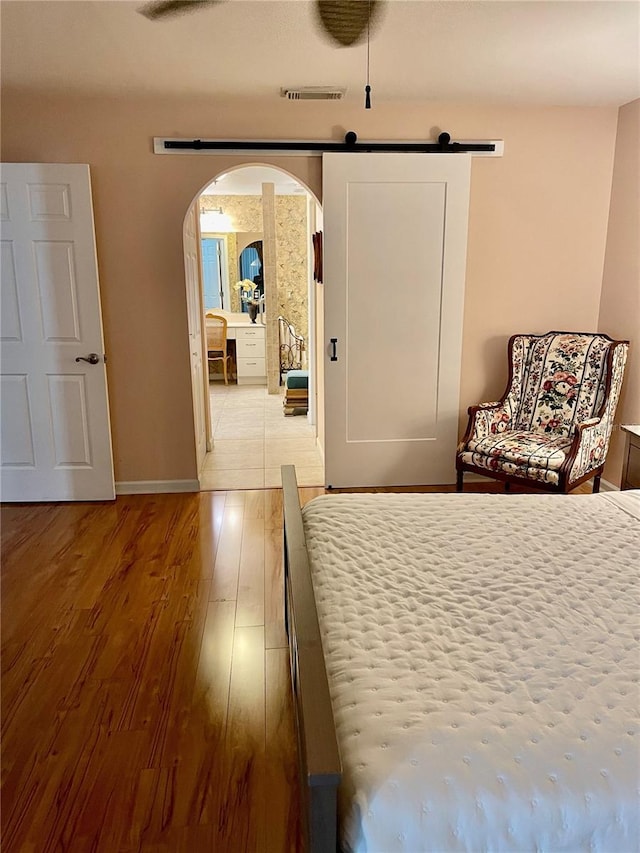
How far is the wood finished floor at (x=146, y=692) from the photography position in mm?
1612

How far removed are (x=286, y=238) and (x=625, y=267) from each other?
5340 mm

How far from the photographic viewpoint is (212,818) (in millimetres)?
1611

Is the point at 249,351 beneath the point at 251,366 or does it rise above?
above

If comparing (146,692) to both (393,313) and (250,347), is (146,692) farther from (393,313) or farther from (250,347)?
(250,347)

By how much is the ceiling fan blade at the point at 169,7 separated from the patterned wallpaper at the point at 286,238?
18.8 feet

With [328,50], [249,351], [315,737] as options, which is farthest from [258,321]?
[315,737]

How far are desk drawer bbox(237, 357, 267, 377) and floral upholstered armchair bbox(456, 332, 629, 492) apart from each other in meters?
4.98

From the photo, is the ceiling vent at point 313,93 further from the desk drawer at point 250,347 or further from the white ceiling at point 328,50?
the desk drawer at point 250,347

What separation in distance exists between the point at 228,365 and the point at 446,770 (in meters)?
7.93

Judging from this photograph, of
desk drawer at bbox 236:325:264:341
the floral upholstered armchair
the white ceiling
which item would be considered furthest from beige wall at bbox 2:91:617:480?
desk drawer at bbox 236:325:264:341

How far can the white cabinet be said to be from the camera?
27.3 ft

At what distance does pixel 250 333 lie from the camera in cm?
833

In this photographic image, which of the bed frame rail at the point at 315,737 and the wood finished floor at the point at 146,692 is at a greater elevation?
the bed frame rail at the point at 315,737

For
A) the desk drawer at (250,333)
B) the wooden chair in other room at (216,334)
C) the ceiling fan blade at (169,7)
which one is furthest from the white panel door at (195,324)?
the desk drawer at (250,333)
